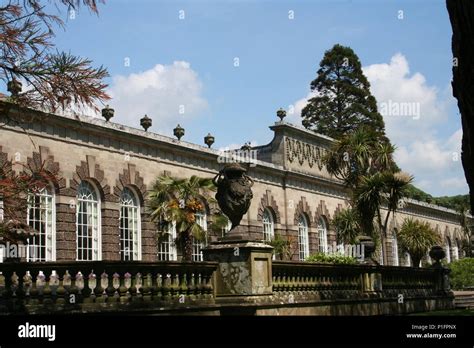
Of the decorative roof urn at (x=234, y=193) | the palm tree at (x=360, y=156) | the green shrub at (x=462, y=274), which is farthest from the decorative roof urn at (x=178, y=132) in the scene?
the green shrub at (x=462, y=274)

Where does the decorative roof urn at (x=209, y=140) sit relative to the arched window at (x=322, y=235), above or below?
above

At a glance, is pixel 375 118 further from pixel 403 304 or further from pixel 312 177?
pixel 403 304

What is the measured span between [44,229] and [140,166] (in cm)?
511

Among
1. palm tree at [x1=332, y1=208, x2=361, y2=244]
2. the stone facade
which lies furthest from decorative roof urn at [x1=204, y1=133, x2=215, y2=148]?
palm tree at [x1=332, y1=208, x2=361, y2=244]

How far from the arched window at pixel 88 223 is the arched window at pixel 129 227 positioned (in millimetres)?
1092

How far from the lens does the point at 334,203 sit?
38531 millimetres

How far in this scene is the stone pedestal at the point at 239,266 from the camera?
14.1 meters

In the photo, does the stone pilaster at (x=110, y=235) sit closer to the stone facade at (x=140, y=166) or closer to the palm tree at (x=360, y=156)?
the stone facade at (x=140, y=166)

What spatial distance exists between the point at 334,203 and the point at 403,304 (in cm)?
1839

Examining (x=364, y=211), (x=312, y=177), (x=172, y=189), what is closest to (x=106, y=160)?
(x=172, y=189)

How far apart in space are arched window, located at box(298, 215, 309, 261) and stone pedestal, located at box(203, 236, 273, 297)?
20159 mm

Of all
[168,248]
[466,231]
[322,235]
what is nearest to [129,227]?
[168,248]

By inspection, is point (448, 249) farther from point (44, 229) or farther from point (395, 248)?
point (44, 229)

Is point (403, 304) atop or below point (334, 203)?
below
